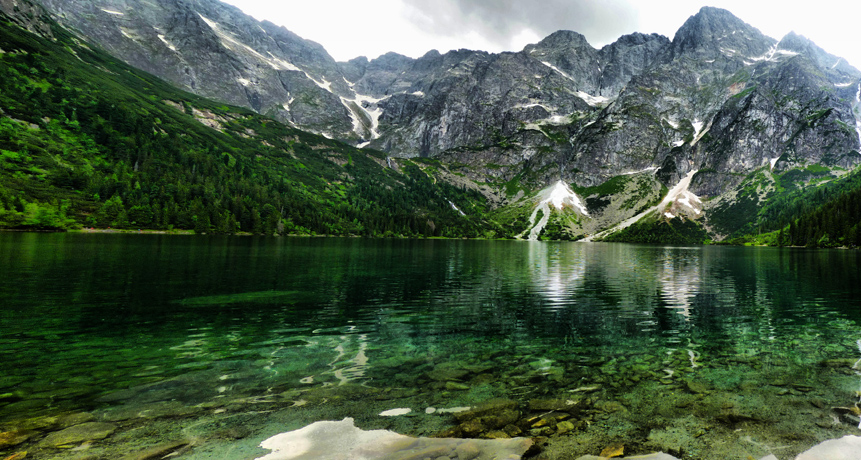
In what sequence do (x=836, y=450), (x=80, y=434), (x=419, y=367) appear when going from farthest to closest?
(x=419, y=367), (x=836, y=450), (x=80, y=434)

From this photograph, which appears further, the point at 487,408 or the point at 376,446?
the point at 487,408

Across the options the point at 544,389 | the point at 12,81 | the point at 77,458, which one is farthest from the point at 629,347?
the point at 12,81

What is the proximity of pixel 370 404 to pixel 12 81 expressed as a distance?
291m

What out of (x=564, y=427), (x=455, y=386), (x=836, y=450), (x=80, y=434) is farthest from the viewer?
(x=455, y=386)

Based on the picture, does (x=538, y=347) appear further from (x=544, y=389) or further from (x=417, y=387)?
(x=417, y=387)

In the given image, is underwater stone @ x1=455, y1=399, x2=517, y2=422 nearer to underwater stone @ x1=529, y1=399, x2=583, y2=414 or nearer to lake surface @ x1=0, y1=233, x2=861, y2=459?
lake surface @ x1=0, y1=233, x2=861, y2=459

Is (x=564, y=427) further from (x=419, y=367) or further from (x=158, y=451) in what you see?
(x=158, y=451)

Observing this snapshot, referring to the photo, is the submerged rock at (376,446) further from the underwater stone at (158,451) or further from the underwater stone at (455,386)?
the underwater stone at (455,386)

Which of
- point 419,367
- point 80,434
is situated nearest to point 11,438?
point 80,434

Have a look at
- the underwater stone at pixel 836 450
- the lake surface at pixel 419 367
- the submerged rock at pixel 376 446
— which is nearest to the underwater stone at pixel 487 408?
the lake surface at pixel 419 367

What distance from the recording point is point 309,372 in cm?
1521

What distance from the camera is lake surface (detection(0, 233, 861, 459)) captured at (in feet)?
34.2

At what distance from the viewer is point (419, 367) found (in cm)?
1609

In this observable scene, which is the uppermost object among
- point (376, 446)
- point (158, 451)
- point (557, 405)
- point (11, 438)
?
point (11, 438)
